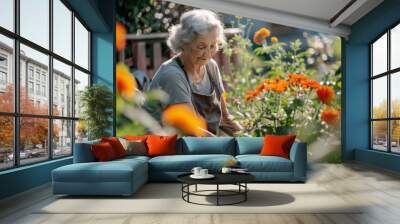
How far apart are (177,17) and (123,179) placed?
4576mm

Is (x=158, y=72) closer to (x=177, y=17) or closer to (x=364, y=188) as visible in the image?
(x=177, y=17)

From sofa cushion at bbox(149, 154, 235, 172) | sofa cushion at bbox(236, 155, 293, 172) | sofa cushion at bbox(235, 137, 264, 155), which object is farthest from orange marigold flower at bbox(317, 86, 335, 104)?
sofa cushion at bbox(149, 154, 235, 172)

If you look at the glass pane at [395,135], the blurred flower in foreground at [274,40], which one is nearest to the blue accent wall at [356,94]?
the glass pane at [395,135]

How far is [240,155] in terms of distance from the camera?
652cm

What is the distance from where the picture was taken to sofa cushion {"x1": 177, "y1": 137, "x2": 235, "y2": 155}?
6.66 meters

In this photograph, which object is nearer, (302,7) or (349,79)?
(302,7)

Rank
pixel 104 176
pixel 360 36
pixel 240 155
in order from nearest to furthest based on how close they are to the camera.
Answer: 1. pixel 104 176
2. pixel 240 155
3. pixel 360 36

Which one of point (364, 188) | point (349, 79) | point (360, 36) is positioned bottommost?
point (364, 188)

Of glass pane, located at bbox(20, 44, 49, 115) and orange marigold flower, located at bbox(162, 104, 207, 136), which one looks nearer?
glass pane, located at bbox(20, 44, 49, 115)

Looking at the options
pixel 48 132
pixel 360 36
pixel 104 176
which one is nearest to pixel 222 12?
pixel 360 36

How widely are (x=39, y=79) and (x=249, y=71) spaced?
4.26m

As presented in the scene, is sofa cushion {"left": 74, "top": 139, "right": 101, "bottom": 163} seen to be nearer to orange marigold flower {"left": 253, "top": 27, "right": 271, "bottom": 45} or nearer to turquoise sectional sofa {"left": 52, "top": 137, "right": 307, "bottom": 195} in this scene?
turquoise sectional sofa {"left": 52, "top": 137, "right": 307, "bottom": 195}

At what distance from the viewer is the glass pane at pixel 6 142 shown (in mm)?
4652

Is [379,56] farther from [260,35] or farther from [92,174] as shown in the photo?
[92,174]
